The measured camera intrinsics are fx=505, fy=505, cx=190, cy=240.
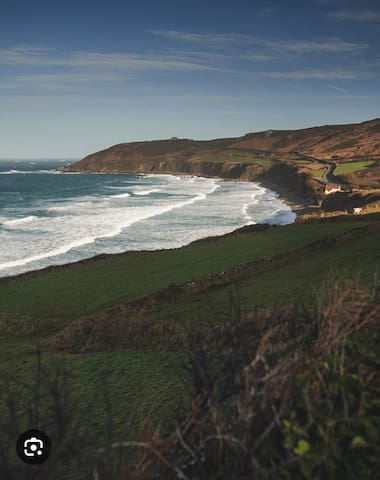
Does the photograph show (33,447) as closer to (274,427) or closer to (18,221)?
(274,427)

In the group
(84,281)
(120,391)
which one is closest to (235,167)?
(84,281)

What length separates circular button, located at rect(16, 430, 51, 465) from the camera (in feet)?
12.4

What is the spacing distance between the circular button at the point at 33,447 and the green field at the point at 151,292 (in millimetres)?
647

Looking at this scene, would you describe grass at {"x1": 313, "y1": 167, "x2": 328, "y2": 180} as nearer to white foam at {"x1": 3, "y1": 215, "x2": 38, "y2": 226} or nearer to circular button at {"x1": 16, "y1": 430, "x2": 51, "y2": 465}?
white foam at {"x1": 3, "y1": 215, "x2": 38, "y2": 226}

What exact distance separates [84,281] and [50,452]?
19.4m

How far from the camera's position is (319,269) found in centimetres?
1703

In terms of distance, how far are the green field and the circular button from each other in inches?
25.5

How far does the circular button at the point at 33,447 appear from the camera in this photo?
3779mm

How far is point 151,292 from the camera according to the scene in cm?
1906

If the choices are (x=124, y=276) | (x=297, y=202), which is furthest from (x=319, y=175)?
(x=124, y=276)

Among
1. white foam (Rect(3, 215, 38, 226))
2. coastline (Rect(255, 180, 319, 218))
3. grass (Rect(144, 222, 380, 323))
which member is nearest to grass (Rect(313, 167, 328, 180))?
coastline (Rect(255, 180, 319, 218))

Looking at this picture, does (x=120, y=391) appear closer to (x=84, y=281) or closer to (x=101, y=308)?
(x=101, y=308)

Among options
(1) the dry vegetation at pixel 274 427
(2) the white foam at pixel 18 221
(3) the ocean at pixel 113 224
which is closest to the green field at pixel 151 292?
(1) the dry vegetation at pixel 274 427

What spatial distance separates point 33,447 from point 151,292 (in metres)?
15.1
